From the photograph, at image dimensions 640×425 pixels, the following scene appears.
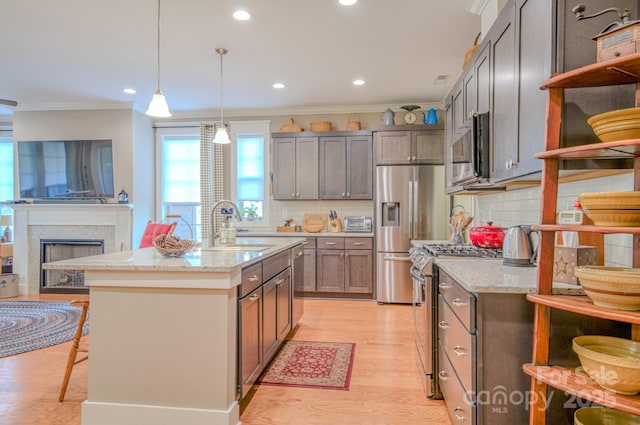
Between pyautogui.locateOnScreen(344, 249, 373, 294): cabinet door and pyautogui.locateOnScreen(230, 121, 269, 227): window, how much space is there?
1.51 meters

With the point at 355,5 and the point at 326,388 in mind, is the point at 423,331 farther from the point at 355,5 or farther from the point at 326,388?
the point at 355,5

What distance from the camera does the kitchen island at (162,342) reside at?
2086 millimetres

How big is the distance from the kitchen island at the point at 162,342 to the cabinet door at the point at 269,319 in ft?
1.86

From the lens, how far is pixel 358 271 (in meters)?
5.29

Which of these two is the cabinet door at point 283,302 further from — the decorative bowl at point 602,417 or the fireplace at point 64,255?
the fireplace at point 64,255

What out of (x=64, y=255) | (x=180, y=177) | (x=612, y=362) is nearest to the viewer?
(x=612, y=362)

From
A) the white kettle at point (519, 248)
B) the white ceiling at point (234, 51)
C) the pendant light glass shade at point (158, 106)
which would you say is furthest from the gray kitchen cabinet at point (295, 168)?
the white kettle at point (519, 248)

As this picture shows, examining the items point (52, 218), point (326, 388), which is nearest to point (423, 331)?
point (326, 388)

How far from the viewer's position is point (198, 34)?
3.43 m

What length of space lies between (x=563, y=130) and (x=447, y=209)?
3623 mm

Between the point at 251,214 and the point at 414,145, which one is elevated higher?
the point at 414,145

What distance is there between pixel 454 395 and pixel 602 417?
2.43 feet

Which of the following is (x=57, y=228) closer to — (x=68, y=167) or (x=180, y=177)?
(x=68, y=167)

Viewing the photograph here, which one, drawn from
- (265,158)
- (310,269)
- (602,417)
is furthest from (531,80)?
(265,158)
